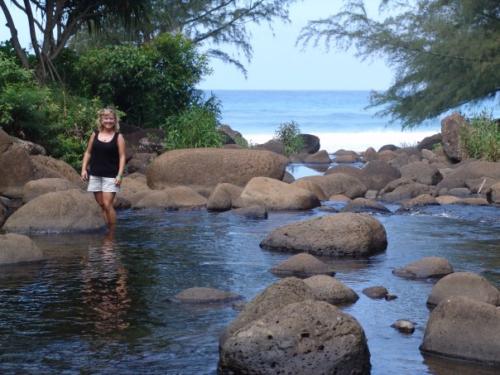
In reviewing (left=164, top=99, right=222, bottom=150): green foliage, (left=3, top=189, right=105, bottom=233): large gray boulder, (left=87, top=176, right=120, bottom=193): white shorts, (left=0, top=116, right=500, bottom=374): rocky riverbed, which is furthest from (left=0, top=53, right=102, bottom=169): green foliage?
(left=87, top=176, right=120, bottom=193): white shorts

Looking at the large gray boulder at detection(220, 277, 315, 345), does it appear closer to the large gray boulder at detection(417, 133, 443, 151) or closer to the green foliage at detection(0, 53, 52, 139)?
the green foliage at detection(0, 53, 52, 139)

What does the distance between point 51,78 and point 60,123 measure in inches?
134

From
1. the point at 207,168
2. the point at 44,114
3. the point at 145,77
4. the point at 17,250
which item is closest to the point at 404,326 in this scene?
the point at 17,250

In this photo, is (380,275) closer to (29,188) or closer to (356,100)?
(29,188)

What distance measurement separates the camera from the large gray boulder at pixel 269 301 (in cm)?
778

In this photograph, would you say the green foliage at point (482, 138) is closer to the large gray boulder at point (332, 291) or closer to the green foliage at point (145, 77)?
the green foliage at point (145, 77)

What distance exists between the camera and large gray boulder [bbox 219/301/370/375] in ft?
22.7

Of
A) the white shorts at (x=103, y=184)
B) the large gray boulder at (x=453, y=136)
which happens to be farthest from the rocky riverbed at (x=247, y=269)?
the large gray boulder at (x=453, y=136)

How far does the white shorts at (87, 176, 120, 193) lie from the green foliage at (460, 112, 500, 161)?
11940 mm

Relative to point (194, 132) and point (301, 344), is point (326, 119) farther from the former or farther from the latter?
point (301, 344)

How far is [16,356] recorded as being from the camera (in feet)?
25.5

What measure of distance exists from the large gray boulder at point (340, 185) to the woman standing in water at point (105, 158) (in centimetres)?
657

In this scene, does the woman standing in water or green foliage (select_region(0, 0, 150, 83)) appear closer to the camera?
the woman standing in water

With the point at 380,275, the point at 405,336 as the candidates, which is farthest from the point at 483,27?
the point at 405,336
